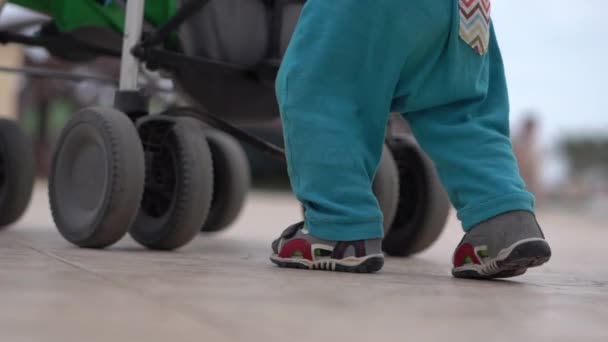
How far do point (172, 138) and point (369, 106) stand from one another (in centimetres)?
45

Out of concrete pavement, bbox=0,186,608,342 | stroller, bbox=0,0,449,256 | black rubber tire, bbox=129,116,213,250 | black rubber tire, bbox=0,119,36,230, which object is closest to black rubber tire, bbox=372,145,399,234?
stroller, bbox=0,0,449,256

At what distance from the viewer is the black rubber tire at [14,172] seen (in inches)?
71.8

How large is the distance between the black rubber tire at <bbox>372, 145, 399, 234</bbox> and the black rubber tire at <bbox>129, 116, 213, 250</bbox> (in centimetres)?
34

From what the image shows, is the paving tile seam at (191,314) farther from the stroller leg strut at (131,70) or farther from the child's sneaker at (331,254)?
the stroller leg strut at (131,70)

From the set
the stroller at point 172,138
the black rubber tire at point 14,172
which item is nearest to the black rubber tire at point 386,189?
the stroller at point 172,138

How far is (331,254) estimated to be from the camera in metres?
1.11

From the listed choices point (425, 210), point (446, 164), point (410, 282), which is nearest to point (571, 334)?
point (410, 282)

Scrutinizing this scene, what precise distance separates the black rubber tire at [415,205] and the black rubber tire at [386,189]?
101 mm

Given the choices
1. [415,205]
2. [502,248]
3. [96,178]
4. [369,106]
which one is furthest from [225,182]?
[502,248]

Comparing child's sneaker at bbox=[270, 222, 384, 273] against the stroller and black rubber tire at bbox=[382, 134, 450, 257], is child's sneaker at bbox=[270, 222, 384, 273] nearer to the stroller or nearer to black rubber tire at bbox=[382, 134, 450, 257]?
the stroller

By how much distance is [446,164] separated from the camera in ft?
3.78

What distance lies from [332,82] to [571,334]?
0.54 meters

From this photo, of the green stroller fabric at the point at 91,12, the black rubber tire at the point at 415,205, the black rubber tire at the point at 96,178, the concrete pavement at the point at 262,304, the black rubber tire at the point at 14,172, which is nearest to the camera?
the concrete pavement at the point at 262,304

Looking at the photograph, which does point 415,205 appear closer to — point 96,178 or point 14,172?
point 96,178
